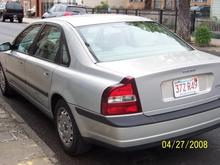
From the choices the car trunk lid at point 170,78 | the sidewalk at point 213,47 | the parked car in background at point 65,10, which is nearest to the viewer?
the car trunk lid at point 170,78

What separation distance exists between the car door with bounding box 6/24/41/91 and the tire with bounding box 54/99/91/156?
140cm

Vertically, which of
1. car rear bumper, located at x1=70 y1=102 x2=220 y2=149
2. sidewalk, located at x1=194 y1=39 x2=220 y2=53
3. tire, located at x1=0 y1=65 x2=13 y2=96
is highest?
car rear bumper, located at x1=70 y1=102 x2=220 y2=149

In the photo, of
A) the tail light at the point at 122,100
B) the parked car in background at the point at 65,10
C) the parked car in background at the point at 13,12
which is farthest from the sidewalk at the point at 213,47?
the parked car in background at the point at 13,12

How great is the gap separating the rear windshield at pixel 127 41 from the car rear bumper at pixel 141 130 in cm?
76

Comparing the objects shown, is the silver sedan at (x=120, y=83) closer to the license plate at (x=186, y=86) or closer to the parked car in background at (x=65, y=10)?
the license plate at (x=186, y=86)

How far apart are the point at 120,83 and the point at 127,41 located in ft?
3.63

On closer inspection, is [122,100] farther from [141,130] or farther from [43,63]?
[43,63]

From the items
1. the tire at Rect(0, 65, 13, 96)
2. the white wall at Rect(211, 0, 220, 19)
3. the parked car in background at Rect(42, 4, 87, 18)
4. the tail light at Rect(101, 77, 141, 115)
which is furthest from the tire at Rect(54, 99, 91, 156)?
the white wall at Rect(211, 0, 220, 19)

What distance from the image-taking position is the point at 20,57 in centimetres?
647

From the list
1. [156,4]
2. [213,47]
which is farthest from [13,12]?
[213,47]

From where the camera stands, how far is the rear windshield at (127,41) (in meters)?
4.99

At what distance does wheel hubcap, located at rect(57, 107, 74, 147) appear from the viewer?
16.2 ft

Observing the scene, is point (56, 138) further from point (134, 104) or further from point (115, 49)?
point (134, 104)

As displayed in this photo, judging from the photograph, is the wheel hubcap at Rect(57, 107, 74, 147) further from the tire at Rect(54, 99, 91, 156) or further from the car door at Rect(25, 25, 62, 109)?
the car door at Rect(25, 25, 62, 109)
